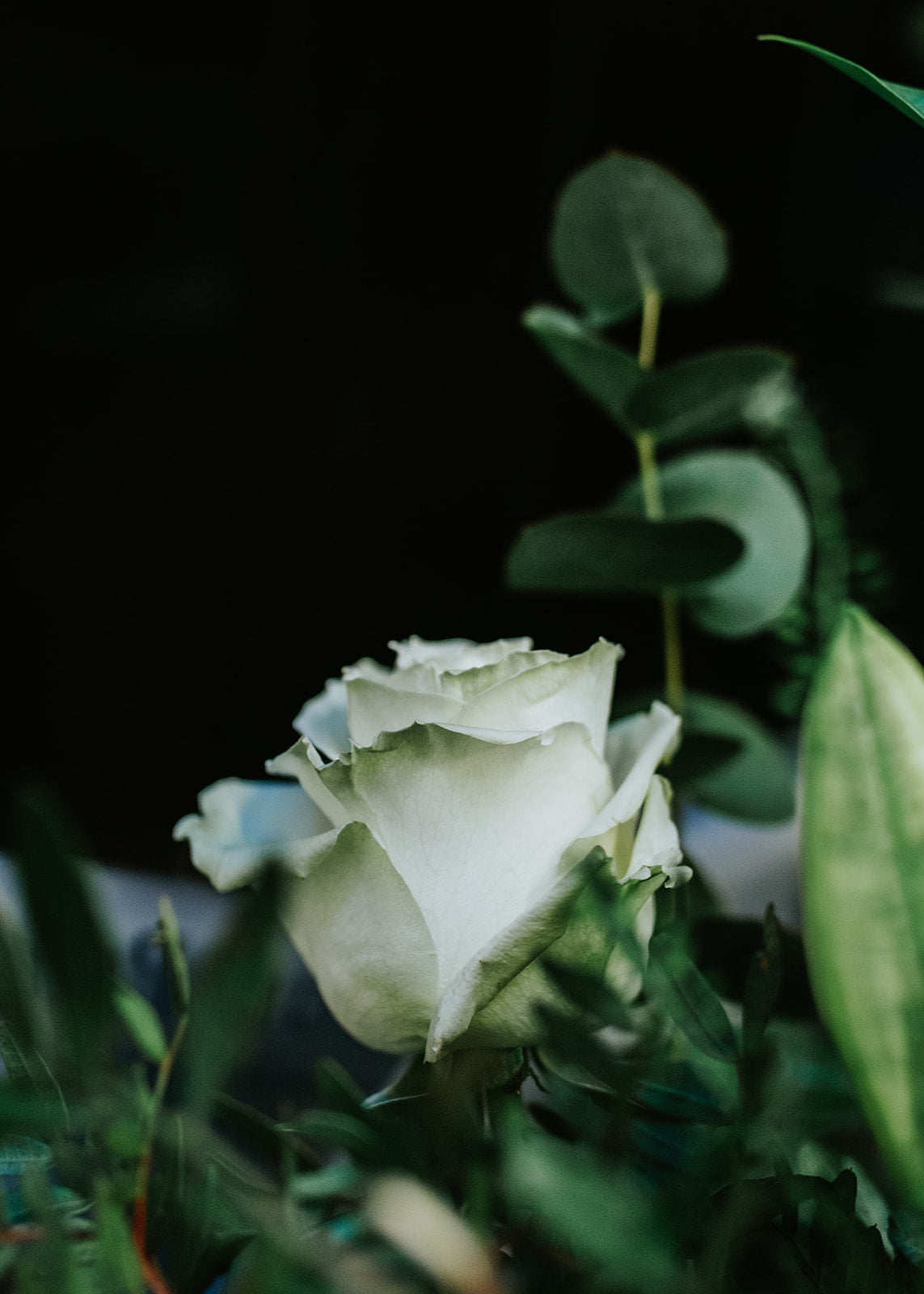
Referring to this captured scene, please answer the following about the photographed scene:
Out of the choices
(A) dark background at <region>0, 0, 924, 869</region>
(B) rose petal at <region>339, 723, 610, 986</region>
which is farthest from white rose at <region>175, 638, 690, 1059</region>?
(A) dark background at <region>0, 0, 924, 869</region>

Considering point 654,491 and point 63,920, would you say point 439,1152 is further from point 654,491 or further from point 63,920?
point 654,491

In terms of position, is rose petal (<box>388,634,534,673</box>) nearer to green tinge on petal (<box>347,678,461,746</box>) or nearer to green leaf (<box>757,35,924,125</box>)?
green tinge on petal (<box>347,678,461,746</box>)

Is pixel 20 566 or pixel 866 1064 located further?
pixel 20 566

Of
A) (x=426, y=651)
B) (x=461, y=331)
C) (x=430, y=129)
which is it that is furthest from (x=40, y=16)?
(x=426, y=651)

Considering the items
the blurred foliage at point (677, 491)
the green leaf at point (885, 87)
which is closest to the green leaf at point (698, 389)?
the blurred foliage at point (677, 491)

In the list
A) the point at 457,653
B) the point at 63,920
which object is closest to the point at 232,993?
the point at 63,920

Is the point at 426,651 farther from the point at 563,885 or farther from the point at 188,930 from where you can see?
the point at 188,930
